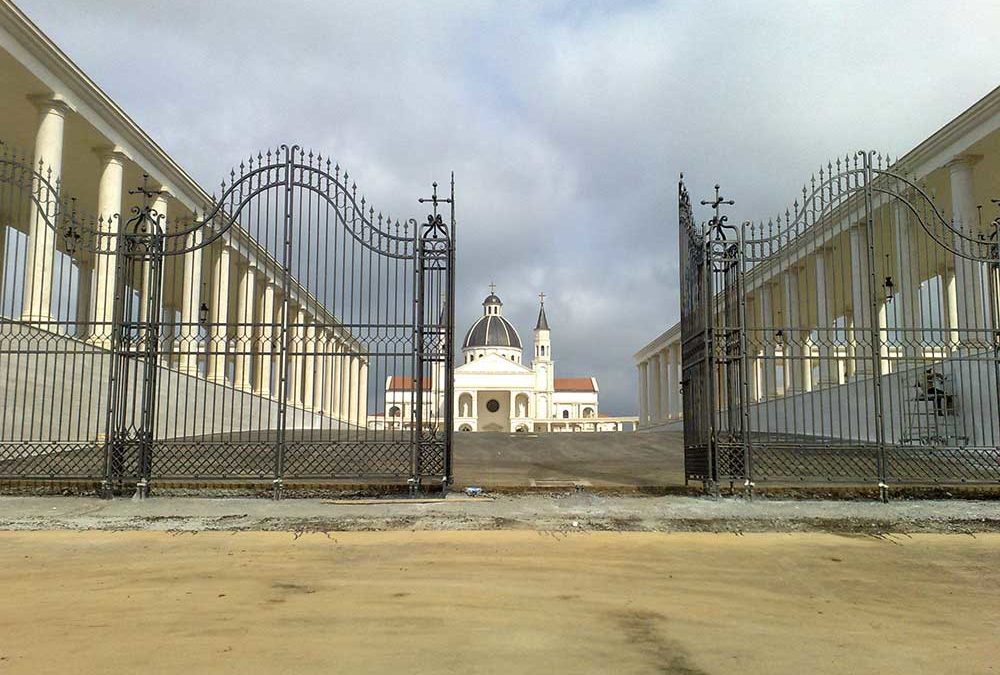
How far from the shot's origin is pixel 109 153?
63.5 feet

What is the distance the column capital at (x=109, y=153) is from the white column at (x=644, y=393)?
175ft

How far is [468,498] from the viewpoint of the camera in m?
8.81

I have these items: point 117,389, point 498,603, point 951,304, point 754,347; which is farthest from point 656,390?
point 498,603

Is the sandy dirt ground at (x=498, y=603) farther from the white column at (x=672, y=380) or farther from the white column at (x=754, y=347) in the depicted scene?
the white column at (x=672, y=380)

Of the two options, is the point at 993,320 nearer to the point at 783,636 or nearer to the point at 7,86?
the point at 783,636

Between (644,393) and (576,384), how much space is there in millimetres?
56004

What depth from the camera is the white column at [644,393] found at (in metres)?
67.9

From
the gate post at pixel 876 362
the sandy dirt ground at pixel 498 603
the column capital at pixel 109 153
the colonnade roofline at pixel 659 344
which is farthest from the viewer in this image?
the colonnade roofline at pixel 659 344

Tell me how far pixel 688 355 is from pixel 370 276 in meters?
4.35

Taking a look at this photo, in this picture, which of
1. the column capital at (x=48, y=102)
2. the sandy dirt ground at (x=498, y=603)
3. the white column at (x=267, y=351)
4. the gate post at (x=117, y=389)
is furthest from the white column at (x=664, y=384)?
the sandy dirt ground at (x=498, y=603)

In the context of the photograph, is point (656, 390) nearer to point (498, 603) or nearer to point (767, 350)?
point (767, 350)

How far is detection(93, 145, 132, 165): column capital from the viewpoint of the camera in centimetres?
1931

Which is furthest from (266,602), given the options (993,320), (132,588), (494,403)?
(494,403)

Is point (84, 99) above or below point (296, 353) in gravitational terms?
above
